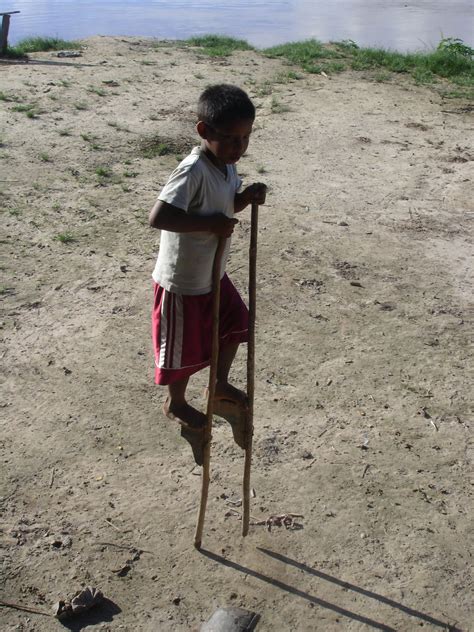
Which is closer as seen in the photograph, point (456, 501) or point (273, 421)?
point (456, 501)

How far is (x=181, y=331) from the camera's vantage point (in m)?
2.85

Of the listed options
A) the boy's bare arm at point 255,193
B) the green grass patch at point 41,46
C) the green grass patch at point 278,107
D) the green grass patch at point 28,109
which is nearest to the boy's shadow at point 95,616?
the boy's bare arm at point 255,193

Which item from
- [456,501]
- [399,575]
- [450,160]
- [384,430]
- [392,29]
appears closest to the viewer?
[399,575]

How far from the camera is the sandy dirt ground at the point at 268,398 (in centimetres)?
288

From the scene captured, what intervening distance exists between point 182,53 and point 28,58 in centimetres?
201

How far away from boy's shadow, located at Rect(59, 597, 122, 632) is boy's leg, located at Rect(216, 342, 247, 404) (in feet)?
2.75

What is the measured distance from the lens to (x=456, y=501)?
128 inches

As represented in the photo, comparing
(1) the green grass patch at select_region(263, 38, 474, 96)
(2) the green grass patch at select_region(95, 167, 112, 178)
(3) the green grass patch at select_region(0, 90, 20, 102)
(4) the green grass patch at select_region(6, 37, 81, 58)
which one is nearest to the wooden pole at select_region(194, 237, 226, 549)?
(2) the green grass patch at select_region(95, 167, 112, 178)

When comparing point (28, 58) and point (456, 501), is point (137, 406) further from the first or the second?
point (28, 58)

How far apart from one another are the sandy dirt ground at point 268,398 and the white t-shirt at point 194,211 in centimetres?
97

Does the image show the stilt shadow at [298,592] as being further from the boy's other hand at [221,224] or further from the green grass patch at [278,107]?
the green grass patch at [278,107]

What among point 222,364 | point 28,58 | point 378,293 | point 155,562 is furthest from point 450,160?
point 28,58

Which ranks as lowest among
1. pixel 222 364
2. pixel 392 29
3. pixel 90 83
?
pixel 222 364

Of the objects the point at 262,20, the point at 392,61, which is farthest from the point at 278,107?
the point at 262,20
